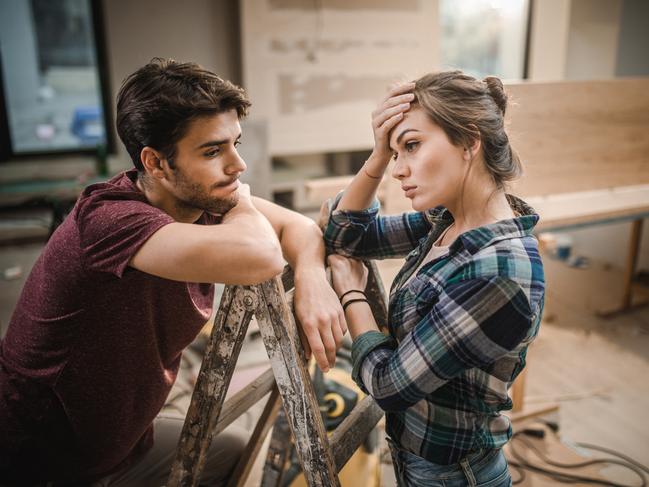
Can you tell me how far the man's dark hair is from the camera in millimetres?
1115

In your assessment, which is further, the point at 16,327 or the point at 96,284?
the point at 16,327

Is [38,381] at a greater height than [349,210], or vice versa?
[349,210]

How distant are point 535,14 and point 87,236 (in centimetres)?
520

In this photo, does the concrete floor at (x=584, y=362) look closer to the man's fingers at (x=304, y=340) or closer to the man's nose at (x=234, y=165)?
the man's fingers at (x=304, y=340)

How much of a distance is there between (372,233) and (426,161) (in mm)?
317

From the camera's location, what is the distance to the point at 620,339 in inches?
140

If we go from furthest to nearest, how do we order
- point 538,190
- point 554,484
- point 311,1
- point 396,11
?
point 396,11 < point 311,1 < point 538,190 < point 554,484

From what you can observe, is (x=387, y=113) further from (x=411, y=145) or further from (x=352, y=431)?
(x=352, y=431)

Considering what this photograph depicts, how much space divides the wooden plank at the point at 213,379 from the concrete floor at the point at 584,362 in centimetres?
111

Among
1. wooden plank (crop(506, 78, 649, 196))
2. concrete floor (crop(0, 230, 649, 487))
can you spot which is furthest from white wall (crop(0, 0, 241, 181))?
wooden plank (crop(506, 78, 649, 196))

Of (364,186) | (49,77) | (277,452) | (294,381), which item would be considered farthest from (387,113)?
(49,77)

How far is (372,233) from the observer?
1.37 m

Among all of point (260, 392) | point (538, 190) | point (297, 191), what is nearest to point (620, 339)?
point (538, 190)

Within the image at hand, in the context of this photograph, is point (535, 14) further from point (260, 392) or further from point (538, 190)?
point (260, 392)
